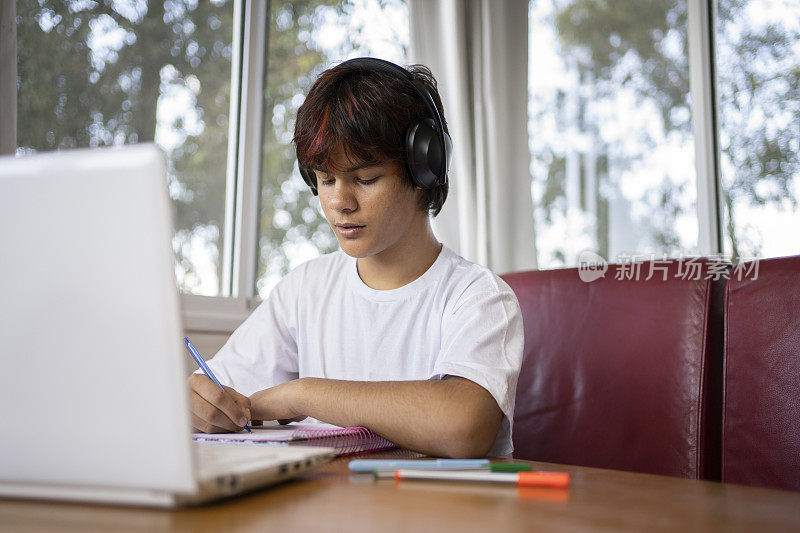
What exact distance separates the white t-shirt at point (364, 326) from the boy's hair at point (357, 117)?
233 mm

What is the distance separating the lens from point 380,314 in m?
1.39

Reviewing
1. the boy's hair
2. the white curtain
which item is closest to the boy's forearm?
the boy's hair

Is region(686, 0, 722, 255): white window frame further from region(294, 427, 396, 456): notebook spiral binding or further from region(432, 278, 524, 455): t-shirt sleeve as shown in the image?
region(294, 427, 396, 456): notebook spiral binding

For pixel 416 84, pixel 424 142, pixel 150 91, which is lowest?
pixel 424 142

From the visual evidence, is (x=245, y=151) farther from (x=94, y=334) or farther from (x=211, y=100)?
(x=94, y=334)

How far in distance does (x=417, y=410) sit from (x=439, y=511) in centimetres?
41

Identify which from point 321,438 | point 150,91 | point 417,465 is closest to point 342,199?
point 321,438

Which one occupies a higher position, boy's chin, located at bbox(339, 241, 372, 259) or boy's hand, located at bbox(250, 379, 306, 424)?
boy's chin, located at bbox(339, 241, 372, 259)

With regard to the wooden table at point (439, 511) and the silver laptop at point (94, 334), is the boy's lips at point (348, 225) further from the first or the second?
the silver laptop at point (94, 334)

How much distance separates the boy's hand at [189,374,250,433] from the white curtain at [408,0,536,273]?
5.16 ft

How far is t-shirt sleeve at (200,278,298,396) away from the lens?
1401 millimetres

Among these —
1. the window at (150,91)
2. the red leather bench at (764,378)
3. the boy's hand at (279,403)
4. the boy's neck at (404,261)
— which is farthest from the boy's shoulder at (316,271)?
the red leather bench at (764,378)

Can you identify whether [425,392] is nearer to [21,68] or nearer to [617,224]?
[21,68]

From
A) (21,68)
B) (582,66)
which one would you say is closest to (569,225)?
(582,66)
